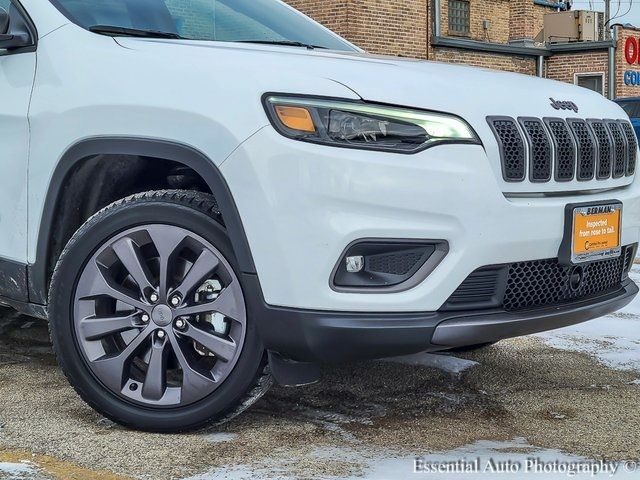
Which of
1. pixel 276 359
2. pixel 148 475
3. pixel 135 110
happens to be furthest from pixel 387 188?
pixel 148 475

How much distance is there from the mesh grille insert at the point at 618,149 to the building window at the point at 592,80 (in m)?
25.9

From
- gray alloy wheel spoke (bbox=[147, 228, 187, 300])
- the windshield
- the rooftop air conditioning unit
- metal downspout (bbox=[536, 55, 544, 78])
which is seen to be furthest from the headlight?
the rooftop air conditioning unit

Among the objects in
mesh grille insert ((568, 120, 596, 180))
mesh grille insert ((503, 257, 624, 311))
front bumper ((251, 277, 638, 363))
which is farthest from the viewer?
mesh grille insert ((568, 120, 596, 180))

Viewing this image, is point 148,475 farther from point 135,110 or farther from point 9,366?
point 9,366

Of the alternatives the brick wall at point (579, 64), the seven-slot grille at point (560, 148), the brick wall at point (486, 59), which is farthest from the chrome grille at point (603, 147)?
the brick wall at point (579, 64)

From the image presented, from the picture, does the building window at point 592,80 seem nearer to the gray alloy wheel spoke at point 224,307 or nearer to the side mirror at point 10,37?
the side mirror at point 10,37

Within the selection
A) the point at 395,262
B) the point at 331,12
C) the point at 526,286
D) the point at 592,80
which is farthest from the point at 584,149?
the point at 592,80

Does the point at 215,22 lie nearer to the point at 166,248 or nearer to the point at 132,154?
the point at 132,154

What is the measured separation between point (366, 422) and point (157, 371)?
2.58 ft

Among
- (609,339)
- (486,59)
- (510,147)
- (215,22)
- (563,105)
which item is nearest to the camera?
(510,147)

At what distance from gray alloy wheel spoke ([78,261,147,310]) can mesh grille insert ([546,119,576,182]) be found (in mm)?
1475

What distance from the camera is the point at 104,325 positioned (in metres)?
3.40

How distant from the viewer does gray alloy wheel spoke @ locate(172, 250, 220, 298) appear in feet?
10.7

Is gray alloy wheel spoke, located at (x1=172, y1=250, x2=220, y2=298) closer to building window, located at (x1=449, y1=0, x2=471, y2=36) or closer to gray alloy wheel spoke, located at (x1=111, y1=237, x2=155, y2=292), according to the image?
gray alloy wheel spoke, located at (x1=111, y1=237, x2=155, y2=292)
